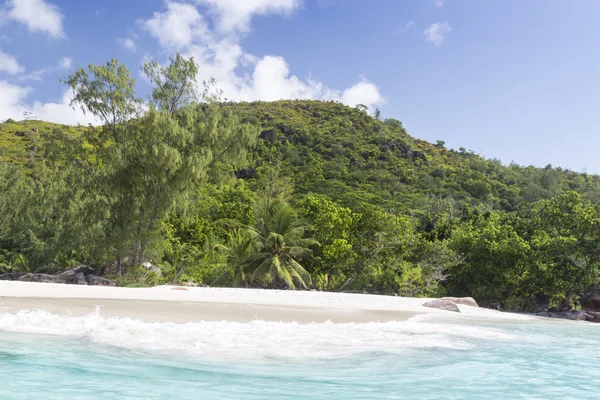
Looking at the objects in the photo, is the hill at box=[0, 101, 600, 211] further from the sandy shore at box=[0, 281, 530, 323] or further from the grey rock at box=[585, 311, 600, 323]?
the sandy shore at box=[0, 281, 530, 323]

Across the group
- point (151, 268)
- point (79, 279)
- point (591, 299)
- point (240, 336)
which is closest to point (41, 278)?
point (79, 279)

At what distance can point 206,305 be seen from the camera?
39.3 feet

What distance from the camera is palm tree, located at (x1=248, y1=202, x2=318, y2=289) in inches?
A: 873

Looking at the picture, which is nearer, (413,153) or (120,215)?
(120,215)

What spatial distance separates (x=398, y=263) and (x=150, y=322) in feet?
56.3

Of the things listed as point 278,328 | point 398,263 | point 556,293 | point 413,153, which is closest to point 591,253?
point 556,293

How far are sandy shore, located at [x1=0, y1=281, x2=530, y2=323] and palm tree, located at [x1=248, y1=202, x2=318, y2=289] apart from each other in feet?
16.3

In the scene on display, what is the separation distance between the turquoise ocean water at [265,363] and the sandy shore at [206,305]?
1.06 m

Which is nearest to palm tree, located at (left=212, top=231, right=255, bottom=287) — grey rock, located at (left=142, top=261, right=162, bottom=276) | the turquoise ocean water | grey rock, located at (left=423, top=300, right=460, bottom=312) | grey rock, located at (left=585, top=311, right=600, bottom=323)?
grey rock, located at (left=142, top=261, right=162, bottom=276)

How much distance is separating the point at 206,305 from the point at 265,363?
6.47 m

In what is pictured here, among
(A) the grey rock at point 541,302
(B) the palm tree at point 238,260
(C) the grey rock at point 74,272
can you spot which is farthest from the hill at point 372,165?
(C) the grey rock at point 74,272

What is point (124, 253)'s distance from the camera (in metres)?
20.9

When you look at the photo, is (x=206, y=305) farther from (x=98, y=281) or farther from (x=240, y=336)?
(x=98, y=281)

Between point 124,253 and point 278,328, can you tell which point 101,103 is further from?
point 278,328
